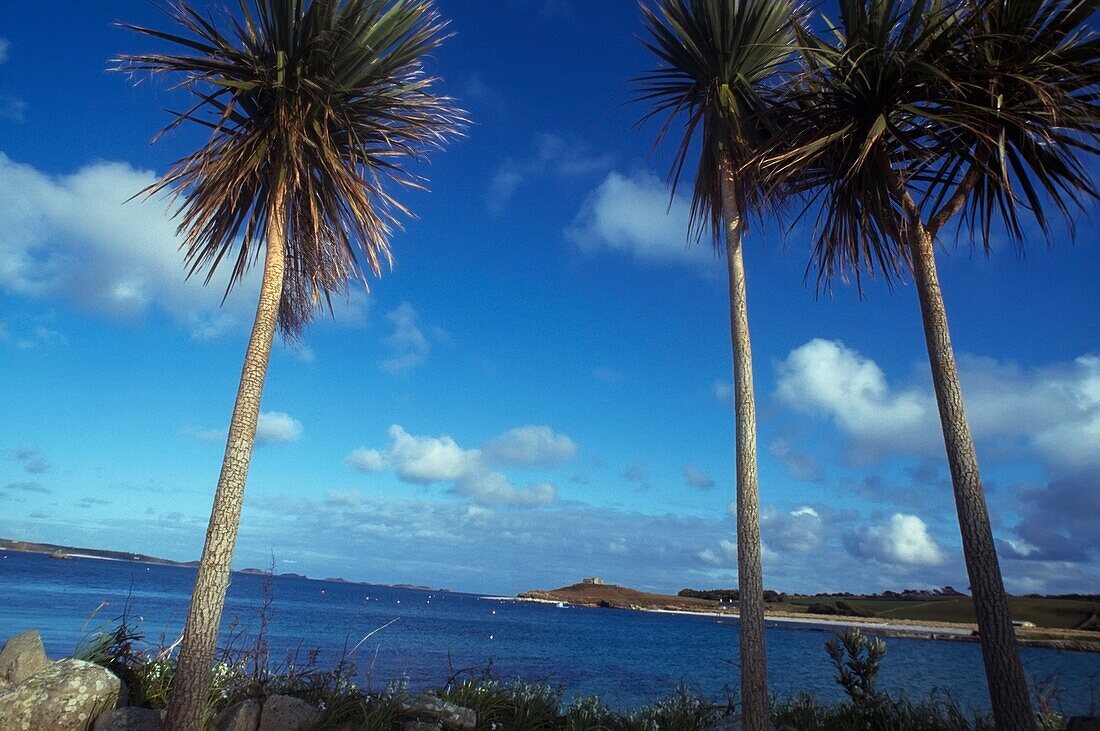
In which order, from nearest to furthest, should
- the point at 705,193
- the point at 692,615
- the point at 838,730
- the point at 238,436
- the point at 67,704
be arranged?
the point at 67,704, the point at 238,436, the point at 838,730, the point at 705,193, the point at 692,615

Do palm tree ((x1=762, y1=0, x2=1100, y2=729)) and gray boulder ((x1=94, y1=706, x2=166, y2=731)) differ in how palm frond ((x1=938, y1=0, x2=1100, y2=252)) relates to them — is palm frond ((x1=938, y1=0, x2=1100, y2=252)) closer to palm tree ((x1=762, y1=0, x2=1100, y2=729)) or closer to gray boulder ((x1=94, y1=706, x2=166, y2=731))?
palm tree ((x1=762, y1=0, x2=1100, y2=729))

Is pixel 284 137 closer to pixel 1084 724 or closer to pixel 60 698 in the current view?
pixel 60 698

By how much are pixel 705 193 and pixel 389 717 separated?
6265 millimetres

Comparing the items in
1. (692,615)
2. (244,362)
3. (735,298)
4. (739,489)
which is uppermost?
(735,298)

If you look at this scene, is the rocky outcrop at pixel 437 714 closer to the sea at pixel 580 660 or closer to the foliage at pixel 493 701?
the foliage at pixel 493 701

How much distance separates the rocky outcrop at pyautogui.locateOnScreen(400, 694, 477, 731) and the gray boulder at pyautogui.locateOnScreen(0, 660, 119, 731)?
239 centimetres

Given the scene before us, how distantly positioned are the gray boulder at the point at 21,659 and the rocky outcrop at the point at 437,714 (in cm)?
348

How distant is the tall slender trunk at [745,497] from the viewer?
556 centimetres

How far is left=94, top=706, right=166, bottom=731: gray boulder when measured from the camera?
5195mm

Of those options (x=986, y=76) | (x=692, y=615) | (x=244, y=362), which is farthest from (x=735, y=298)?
(x=692, y=615)

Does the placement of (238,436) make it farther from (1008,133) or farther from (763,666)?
(1008,133)

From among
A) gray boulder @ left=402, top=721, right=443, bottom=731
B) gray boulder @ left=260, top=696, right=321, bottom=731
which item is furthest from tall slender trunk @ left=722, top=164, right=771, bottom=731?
gray boulder @ left=260, top=696, right=321, bottom=731

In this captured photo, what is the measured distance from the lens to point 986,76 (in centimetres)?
599

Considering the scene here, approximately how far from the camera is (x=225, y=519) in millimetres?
5418
